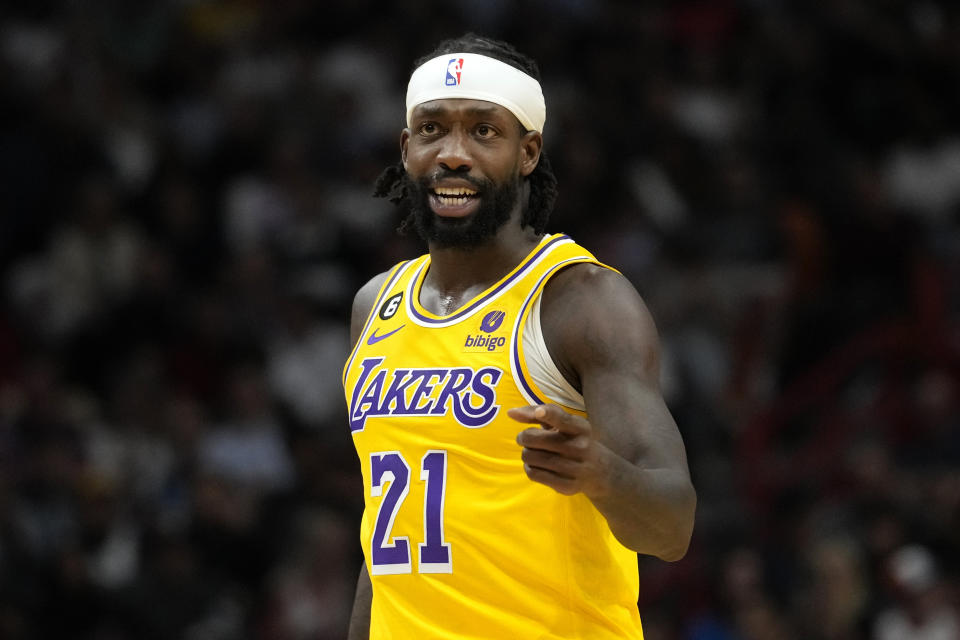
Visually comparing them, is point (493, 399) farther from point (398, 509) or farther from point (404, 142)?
point (404, 142)

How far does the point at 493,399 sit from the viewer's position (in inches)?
162

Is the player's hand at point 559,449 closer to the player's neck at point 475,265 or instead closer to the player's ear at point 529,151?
the player's neck at point 475,265

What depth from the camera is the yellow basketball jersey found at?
4102 millimetres

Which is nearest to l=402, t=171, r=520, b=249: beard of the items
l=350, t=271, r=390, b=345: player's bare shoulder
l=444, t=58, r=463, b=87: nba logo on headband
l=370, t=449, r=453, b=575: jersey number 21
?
l=444, t=58, r=463, b=87: nba logo on headband

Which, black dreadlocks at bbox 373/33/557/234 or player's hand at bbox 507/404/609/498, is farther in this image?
black dreadlocks at bbox 373/33/557/234

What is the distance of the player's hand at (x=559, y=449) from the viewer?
3229mm

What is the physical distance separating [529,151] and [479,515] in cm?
118

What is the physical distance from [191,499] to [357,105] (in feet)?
13.4

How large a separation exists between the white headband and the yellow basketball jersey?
0.49m

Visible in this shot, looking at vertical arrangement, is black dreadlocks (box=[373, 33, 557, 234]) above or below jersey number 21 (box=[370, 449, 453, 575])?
above

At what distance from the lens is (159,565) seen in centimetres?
962

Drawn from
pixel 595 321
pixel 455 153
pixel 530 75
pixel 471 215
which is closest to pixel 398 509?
pixel 595 321

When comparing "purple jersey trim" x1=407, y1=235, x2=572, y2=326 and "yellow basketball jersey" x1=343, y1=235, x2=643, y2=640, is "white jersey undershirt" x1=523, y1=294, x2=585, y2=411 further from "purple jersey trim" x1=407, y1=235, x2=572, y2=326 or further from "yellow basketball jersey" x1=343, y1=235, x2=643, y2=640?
"purple jersey trim" x1=407, y1=235, x2=572, y2=326

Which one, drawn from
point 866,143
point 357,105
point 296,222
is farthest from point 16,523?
point 866,143
